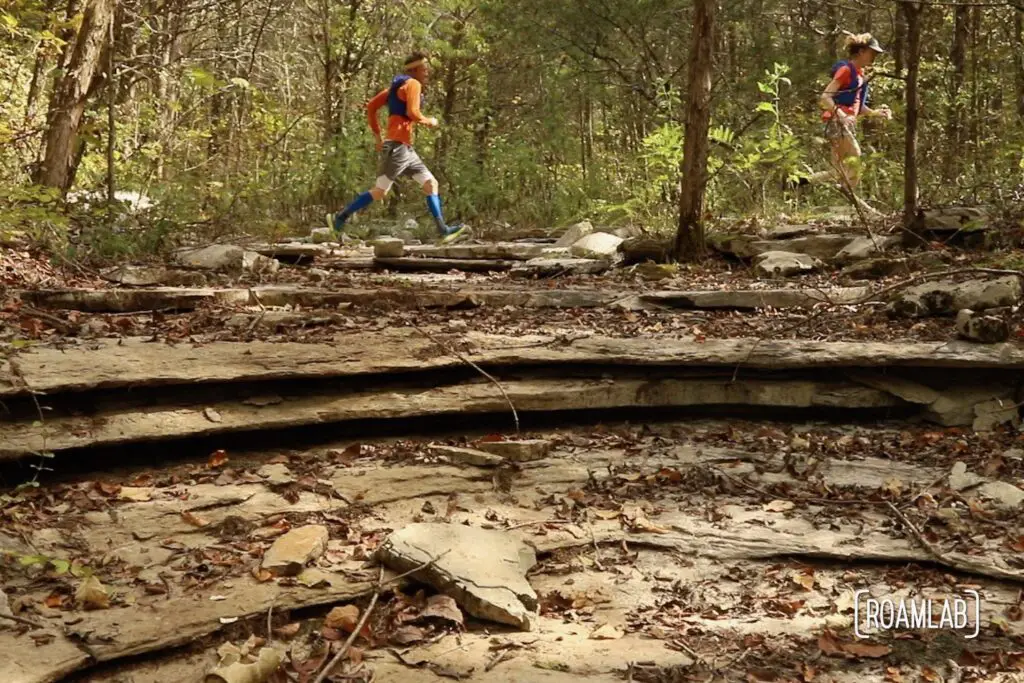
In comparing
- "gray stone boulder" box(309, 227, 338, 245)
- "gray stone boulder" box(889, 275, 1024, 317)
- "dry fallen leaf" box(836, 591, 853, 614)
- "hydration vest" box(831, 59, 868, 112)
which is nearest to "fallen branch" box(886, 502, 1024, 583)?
"dry fallen leaf" box(836, 591, 853, 614)

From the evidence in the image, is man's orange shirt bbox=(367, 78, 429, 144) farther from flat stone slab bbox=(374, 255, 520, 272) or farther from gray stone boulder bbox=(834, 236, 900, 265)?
gray stone boulder bbox=(834, 236, 900, 265)

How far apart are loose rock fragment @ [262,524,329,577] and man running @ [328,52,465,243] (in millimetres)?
6573

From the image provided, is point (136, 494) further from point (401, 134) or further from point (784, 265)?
point (401, 134)

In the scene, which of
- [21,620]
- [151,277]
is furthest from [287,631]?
[151,277]

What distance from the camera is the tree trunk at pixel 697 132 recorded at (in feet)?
24.1

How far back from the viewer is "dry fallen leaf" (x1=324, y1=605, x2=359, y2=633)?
2848 millimetres

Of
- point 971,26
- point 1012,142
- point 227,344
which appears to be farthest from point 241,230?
point 971,26

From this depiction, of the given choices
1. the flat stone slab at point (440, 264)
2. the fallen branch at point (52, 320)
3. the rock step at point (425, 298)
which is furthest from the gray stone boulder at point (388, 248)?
the fallen branch at point (52, 320)

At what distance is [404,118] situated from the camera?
9.45 m

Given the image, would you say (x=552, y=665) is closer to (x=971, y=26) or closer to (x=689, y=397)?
(x=689, y=397)

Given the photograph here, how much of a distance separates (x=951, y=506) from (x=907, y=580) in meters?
0.72

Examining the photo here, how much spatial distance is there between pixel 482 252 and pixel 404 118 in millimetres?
1831

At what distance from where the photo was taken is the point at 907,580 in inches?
127

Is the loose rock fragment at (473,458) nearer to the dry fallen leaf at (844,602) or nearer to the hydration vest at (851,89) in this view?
the dry fallen leaf at (844,602)
